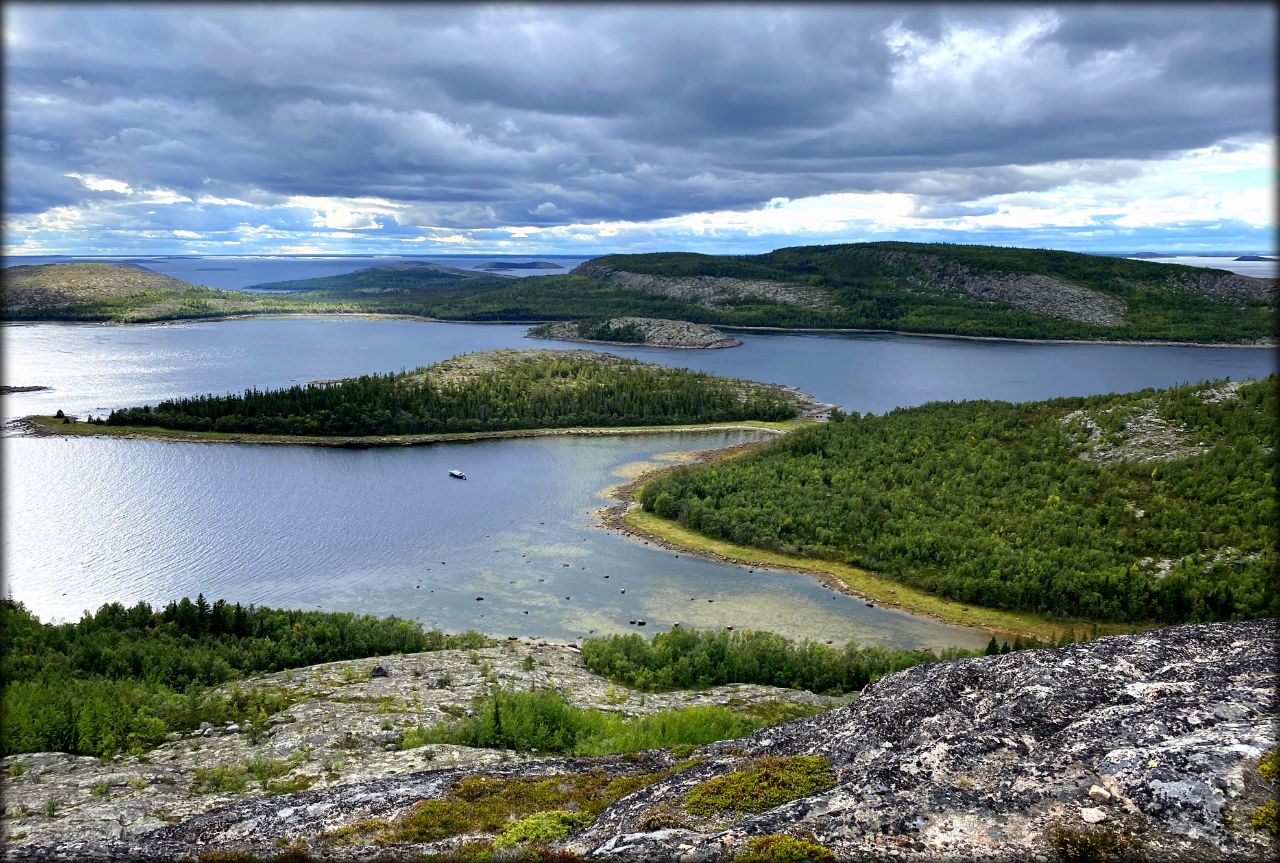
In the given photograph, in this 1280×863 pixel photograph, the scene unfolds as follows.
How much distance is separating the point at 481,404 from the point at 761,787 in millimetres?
87892

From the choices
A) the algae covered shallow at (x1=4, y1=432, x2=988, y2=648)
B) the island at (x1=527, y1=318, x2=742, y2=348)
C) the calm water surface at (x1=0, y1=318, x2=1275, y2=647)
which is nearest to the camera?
the algae covered shallow at (x1=4, y1=432, x2=988, y2=648)

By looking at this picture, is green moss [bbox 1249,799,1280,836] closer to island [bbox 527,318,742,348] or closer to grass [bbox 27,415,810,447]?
grass [bbox 27,415,810,447]

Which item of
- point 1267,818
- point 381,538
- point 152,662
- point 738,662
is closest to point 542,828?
point 1267,818

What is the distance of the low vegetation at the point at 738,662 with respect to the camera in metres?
31.1

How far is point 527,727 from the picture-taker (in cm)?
2255

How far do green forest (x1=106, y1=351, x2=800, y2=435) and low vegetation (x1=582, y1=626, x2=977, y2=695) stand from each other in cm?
6064

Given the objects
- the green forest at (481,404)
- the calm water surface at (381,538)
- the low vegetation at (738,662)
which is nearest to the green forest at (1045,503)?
the calm water surface at (381,538)

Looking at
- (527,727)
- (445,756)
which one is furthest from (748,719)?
(445,756)

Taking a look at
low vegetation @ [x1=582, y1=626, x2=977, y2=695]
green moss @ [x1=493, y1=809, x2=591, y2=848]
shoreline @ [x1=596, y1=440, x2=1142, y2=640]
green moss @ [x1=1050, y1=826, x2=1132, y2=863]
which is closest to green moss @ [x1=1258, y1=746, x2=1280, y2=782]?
green moss @ [x1=1050, y1=826, x2=1132, y2=863]

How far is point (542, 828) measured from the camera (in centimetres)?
1105

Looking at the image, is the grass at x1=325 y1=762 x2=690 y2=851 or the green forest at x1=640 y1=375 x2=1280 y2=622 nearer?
the grass at x1=325 y1=762 x2=690 y2=851

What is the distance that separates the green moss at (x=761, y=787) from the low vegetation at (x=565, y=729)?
1025 centimetres

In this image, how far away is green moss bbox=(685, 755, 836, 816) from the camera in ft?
33.6

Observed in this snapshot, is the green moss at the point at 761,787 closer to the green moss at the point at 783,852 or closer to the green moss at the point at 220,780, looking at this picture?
the green moss at the point at 783,852
